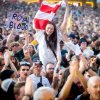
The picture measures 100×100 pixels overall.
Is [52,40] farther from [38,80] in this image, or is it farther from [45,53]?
[38,80]

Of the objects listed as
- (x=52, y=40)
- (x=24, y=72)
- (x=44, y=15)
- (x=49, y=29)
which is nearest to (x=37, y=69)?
(x=24, y=72)

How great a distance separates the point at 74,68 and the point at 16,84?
0.69 meters

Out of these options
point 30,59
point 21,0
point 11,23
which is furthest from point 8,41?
point 21,0

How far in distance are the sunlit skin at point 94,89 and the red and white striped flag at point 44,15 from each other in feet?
12.7

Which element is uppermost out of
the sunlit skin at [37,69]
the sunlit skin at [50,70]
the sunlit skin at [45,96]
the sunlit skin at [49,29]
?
the sunlit skin at [45,96]

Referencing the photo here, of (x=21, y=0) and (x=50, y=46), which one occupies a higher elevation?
(x=50, y=46)

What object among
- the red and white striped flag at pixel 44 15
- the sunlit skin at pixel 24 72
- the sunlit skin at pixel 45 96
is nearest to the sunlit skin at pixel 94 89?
the sunlit skin at pixel 45 96

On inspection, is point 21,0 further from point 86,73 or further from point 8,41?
point 86,73

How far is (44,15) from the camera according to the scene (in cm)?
921

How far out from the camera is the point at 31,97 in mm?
5035

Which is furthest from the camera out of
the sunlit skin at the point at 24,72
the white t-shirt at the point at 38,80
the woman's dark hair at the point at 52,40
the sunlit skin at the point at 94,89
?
the woman's dark hair at the point at 52,40

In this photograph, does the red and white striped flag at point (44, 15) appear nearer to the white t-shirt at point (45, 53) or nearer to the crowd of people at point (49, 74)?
the crowd of people at point (49, 74)

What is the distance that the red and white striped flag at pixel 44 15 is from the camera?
8.96 meters

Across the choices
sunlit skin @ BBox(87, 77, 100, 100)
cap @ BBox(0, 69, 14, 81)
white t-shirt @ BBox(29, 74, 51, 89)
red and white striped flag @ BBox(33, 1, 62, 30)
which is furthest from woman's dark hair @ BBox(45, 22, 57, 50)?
sunlit skin @ BBox(87, 77, 100, 100)
